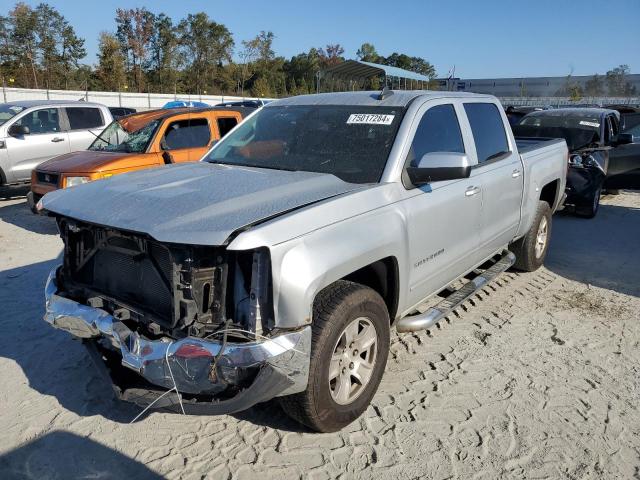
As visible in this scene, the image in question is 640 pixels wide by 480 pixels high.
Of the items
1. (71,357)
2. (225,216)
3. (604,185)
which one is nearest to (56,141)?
(71,357)

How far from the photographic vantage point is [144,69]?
5716 centimetres

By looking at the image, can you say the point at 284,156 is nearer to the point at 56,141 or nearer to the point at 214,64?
the point at 56,141

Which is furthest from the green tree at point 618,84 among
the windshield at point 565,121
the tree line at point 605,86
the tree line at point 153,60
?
the windshield at point 565,121

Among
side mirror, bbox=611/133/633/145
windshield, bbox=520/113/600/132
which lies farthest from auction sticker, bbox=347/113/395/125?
windshield, bbox=520/113/600/132

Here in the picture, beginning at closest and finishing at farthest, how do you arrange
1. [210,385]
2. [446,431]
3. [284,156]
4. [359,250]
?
[210,385] < [359,250] < [446,431] < [284,156]

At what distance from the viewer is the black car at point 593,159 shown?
350 inches

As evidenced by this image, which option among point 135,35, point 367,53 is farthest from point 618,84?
point 135,35

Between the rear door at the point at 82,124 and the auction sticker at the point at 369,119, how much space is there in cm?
864

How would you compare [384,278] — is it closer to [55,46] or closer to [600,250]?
[600,250]

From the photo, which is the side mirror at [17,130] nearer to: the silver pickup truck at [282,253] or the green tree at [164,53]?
the silver pickup truck at [282,253]

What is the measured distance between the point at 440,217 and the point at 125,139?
6202mm

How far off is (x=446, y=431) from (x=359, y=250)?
1.23 metres

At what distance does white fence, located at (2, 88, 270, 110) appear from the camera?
1296 inches

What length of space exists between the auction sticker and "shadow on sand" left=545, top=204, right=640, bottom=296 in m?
3.54
